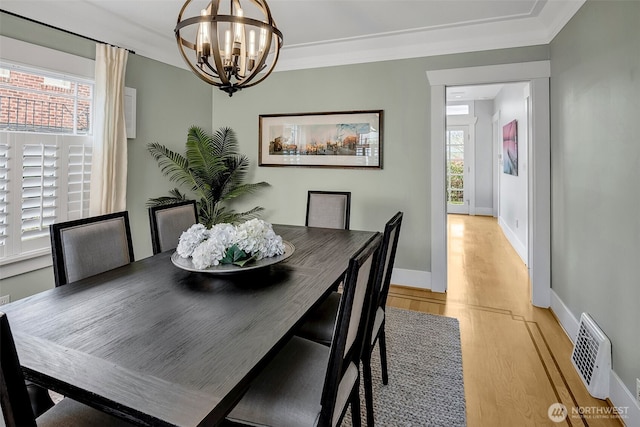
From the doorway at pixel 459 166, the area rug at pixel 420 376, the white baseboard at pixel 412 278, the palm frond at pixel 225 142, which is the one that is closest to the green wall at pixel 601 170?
the area rug at pixel 420 376

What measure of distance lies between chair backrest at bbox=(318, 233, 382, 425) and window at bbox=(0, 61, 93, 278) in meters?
2.66

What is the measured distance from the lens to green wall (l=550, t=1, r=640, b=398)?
5.46ft

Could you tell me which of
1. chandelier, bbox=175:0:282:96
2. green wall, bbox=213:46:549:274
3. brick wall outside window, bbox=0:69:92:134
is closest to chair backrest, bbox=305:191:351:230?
green wall, bbox=213:46:549:274

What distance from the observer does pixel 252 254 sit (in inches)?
64.4

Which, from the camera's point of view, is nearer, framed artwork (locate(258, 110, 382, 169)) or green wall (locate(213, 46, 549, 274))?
green wall (locate(213, 46, 549, 274))

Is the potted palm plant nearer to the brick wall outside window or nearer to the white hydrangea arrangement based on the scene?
the brick wall outside window

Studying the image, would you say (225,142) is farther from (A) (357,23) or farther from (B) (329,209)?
(A) (357,23)

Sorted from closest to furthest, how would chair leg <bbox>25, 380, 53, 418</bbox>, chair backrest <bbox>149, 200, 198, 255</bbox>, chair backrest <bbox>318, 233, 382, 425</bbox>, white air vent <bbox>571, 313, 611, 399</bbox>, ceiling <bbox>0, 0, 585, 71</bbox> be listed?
chair backrest <bbox>318, 233, 382, 425</bbox> < chair leg <bbox>25, 380, 53, 418</bbox> < white air vent <bbox>571, 313, 611, 399</bbox> < chair backrest <bbox>149, 200, 198, 255</bbox> < ceiling <bbox>0, 0, 585, 71</bbox>

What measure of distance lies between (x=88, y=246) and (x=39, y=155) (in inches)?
55.8

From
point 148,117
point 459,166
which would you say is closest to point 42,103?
point 148,117

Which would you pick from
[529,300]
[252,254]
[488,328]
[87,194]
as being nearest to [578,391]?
[488,328]

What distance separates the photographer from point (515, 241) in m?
5.12

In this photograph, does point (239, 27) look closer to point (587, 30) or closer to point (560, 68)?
point (587, 30)

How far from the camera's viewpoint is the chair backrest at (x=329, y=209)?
2.97m
